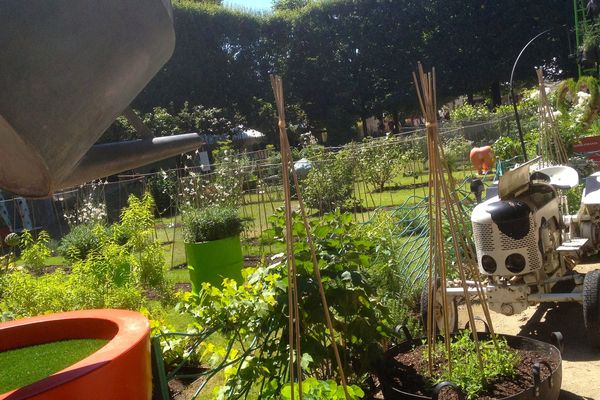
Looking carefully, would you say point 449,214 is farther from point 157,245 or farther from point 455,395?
point 157,245

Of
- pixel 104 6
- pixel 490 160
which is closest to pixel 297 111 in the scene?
pixel 490 160

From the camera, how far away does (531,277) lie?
484 cm

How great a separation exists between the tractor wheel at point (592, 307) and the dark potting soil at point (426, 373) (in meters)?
0.97

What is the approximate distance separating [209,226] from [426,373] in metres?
4.21

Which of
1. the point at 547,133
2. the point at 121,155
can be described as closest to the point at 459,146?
the point at 547,133

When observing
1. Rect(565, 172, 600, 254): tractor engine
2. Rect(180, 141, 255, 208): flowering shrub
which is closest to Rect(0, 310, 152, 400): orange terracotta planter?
Rect(565, 172, 600, 254): tractor engine

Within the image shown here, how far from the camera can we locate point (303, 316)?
3.40 meters

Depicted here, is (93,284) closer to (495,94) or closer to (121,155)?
(121,155)

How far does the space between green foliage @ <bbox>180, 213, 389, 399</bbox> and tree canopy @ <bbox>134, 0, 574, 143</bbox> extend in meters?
29.4

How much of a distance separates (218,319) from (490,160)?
13.5 meters

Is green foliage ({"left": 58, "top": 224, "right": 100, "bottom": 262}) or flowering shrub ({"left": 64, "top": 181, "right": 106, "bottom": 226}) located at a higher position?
flowering shrub ({"left": 64, "top": 181, "right": 106, "bottom": 226})

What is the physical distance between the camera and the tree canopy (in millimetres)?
33812

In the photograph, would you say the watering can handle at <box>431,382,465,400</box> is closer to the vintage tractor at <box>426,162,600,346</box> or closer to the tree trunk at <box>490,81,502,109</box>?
the vintage tractor at <box>426,162,600,346</box>

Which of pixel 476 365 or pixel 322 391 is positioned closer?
pixel 322 391
